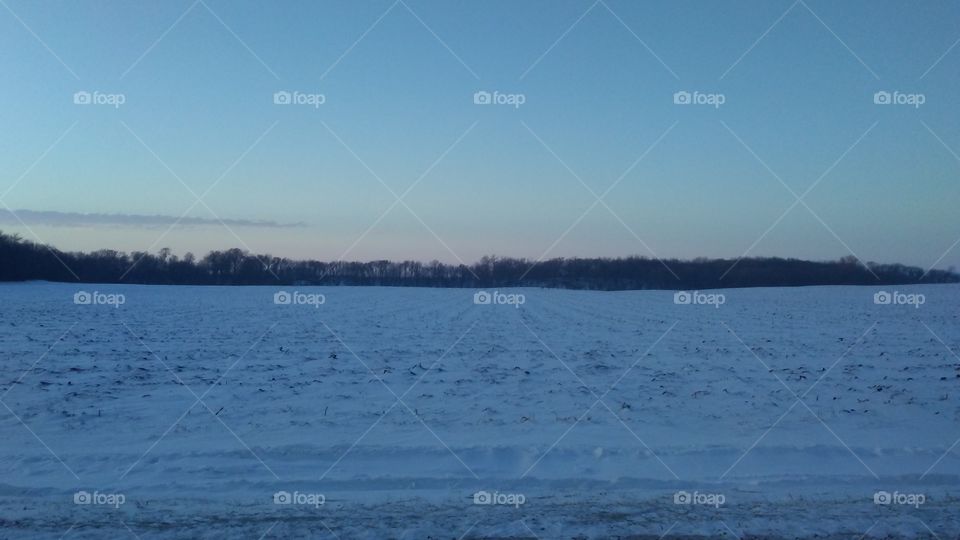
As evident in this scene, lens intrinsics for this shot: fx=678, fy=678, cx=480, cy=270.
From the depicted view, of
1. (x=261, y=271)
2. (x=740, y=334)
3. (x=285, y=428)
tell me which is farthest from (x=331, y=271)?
(x=285, y=428)

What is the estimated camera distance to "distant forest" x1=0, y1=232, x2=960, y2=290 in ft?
108

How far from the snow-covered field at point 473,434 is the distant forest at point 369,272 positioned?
12260 millimetres

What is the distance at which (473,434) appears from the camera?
10.1 m

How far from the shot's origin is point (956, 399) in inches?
489

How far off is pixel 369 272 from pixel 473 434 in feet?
95.6

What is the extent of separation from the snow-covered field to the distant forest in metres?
12.3

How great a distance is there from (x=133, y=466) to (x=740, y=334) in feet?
58.5

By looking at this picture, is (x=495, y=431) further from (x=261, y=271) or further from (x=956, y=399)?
(x=261, y=271)

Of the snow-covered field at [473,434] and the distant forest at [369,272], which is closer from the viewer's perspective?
the snow-covered field at [473,434]

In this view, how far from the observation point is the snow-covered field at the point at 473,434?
6.72 metres

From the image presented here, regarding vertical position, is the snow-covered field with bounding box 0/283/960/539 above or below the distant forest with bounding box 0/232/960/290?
below

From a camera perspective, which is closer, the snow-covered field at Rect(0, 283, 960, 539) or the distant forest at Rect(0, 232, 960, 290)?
the snow-covered field at Rect(0, 283, 960, 539)

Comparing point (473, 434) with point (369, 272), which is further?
point (369, 272)

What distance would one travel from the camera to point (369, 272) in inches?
1515
